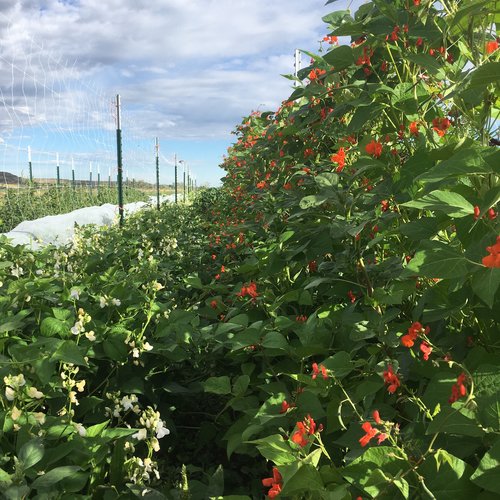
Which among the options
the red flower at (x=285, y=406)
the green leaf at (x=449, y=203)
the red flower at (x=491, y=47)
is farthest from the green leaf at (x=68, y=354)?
the red flower at (x=491, y=47)

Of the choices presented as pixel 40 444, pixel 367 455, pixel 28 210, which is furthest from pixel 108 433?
pixel 28 210

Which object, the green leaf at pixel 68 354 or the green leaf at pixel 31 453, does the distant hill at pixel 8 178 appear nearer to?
the green leaf at pixel 68 354

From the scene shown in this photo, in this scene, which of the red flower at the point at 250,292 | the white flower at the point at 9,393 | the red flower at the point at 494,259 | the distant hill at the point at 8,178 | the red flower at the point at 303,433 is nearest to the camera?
the red flower at the point at 494,259

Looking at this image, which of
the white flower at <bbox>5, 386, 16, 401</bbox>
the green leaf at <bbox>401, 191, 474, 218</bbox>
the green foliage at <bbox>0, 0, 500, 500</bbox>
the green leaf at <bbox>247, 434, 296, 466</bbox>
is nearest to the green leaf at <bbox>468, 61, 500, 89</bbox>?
the green foliage at <bbox>0, 0, 500, 500</bbox>

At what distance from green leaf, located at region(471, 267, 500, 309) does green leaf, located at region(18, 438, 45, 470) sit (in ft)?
3.55

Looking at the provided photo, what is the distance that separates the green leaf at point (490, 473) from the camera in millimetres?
815

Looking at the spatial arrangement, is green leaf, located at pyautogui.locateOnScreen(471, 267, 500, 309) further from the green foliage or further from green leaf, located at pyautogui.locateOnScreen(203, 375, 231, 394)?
green leaf, located at pyautogui.locateOnScreen(203, 375, 231, 394)

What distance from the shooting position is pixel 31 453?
124cm

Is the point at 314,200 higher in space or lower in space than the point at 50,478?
higher

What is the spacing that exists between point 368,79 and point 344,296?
0.77m

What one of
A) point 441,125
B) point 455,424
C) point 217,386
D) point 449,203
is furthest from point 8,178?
point 455,424

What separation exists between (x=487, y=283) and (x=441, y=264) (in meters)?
0.10

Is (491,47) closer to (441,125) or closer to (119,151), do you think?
(441,125)

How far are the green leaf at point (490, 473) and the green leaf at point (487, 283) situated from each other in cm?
24
